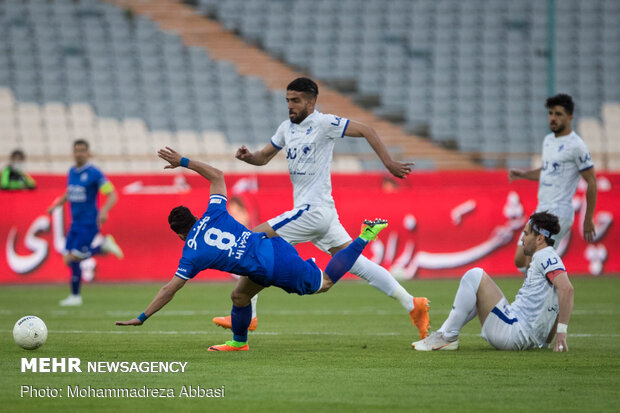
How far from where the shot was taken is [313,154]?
8.55 meters

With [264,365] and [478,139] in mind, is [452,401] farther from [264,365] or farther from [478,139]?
[478,139]

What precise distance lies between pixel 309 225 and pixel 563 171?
3.05 metres

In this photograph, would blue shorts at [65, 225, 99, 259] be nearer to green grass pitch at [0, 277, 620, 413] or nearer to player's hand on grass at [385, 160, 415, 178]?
green grass pitch at [0, 277, 620, 413]

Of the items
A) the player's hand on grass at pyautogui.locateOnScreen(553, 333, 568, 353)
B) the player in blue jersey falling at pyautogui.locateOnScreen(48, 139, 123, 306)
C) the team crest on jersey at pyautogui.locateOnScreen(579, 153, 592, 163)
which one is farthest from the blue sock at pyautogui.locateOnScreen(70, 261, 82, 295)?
the player's hand on grass at pyautogui.locateOnScreen(553, 333, 568, 353)

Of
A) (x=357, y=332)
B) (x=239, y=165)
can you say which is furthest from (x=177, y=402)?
(x=239, y=165)

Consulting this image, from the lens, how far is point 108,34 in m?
27.0

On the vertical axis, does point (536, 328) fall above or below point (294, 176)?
below

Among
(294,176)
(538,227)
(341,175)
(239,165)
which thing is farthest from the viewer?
(239,165)

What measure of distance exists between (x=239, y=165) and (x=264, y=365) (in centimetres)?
1581

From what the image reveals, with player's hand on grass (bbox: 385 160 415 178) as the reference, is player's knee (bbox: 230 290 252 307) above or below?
below

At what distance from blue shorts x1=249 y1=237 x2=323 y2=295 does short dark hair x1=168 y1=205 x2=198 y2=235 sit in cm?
68

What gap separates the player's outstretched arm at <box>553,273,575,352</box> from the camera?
751 centimetres

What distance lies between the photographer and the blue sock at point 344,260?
7887mm

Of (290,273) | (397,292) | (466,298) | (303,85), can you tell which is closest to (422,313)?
(397,292)
